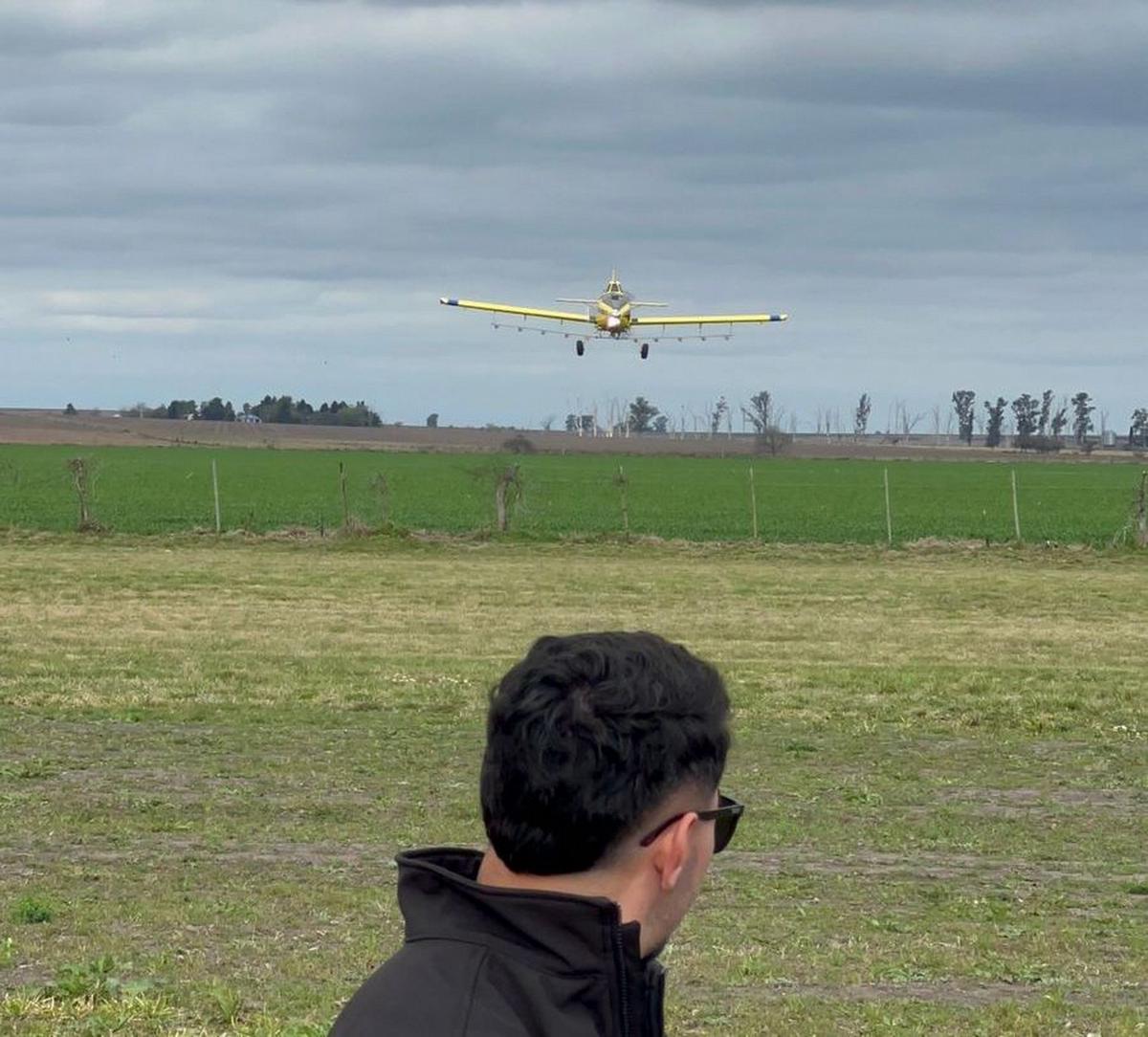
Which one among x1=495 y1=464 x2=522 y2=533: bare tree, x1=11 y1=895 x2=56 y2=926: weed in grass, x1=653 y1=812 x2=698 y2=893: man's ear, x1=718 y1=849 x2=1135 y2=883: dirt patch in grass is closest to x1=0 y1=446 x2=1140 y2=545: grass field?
x1=495 y1=464 x2=522 y2=533: bare tree

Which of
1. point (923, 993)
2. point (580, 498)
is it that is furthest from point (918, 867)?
point (580, 498)

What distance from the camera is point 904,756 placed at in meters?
11.8

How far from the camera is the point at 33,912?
7332mm

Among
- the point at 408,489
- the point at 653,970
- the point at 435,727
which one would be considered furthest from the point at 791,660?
the point at 408,489

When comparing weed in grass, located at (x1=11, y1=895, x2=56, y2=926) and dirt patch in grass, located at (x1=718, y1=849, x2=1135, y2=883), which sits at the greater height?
weed in grass, located at (x1=11, y1=895, x2=56, y2=926)

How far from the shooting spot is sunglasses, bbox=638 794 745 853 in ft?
7.00

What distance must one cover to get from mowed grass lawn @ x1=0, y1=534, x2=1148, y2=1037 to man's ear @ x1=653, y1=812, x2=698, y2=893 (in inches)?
146

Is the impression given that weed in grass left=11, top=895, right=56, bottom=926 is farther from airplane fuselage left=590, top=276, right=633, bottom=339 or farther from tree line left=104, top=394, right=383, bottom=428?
tree line left=104, top=394, right=383, bottom=428

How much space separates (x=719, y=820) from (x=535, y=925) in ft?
0.96

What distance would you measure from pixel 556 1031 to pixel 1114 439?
16660 cm

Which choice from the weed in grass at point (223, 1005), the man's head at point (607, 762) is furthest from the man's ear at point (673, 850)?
the weed in grass at point (223, 1005)

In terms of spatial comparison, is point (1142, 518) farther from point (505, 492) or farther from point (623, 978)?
point (623, 978)

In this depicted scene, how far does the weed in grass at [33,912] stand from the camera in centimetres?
728

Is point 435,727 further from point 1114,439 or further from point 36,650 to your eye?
point 1114,439
